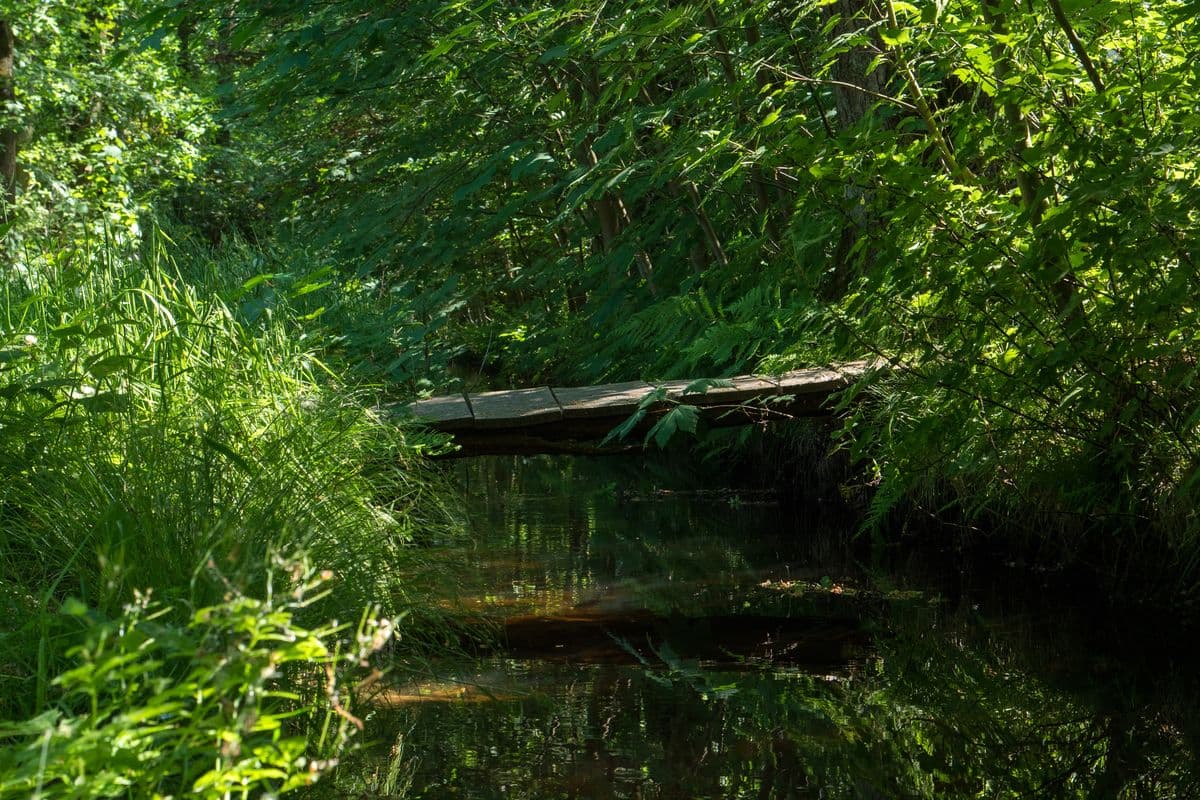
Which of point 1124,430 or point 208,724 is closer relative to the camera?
point 208,724

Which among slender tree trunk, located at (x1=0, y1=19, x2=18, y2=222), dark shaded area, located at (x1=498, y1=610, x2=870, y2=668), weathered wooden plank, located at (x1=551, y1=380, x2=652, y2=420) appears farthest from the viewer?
slender tree trunk, located at (x1=0, y1=19, x2=18, y2=222)

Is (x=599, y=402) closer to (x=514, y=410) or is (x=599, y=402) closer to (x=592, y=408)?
(x=592, y=408)

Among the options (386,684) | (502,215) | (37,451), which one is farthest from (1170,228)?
(502,215)

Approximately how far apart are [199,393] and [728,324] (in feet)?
10.9

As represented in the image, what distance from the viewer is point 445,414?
5.29 meters

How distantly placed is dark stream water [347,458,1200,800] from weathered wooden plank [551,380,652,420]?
2.37 ft

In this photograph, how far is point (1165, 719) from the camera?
134 inches

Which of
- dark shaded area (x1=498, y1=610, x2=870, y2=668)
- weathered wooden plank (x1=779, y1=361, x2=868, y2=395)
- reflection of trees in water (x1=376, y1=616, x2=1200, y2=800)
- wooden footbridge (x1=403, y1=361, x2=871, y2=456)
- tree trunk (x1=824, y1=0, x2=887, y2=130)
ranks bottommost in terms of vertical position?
dark shaded area (x1=498, y1=610, x2=870, y2=668)

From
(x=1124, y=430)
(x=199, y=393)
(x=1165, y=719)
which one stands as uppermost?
(x=199, y=393)

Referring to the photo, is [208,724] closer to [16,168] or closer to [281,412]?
[281,412]

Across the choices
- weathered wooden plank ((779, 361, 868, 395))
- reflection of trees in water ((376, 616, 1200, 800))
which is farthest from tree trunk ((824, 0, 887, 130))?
reflection of trees in water ((376, 616, 1200, 800))

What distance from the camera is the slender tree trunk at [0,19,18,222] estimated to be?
40.5ft

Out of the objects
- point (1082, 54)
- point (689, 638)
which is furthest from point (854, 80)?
point (689, 638)

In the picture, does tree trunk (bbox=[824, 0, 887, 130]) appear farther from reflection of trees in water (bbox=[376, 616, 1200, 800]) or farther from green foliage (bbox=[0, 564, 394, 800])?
green foliage (bbox=[0, 564, 394, 800])
